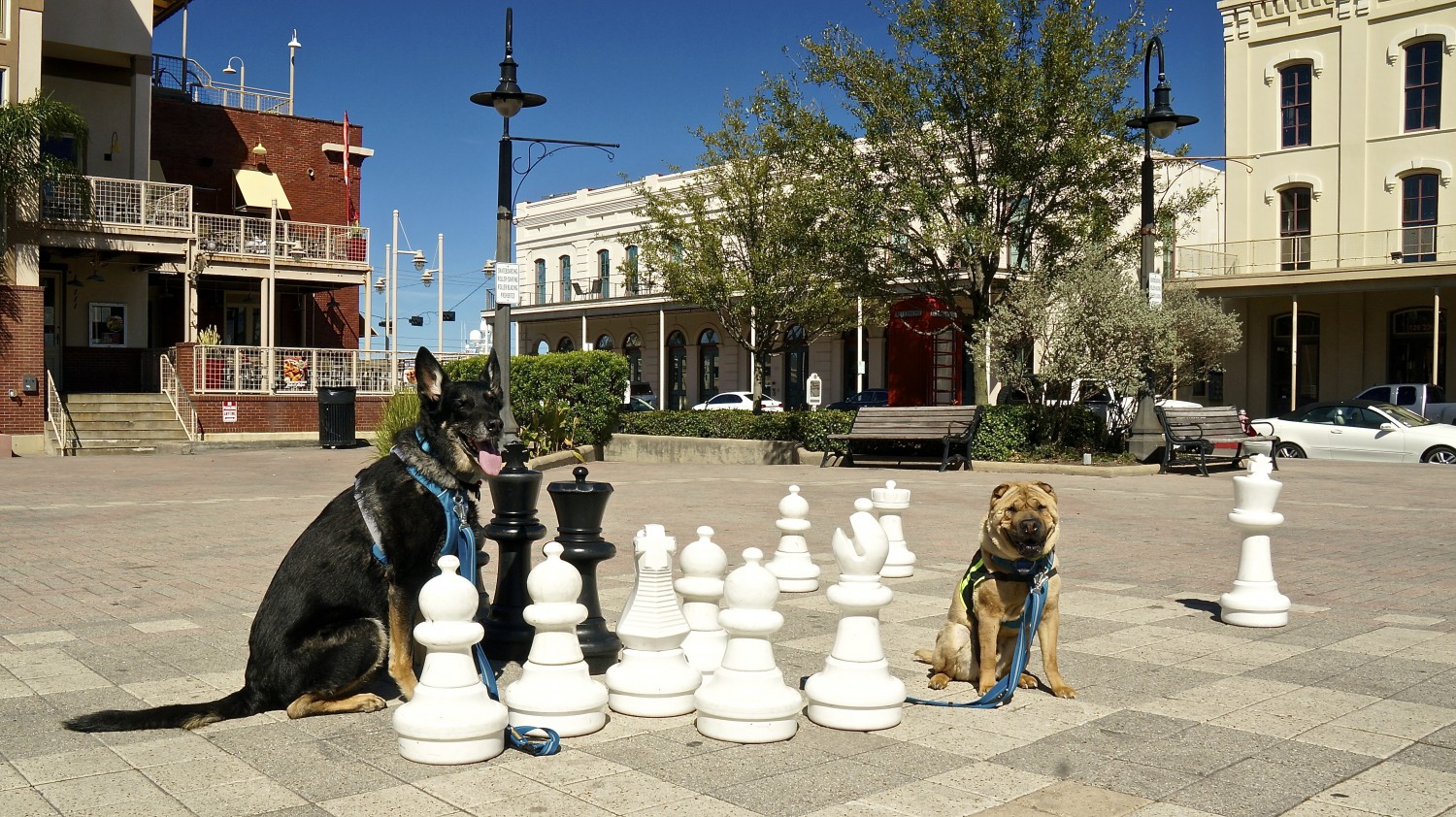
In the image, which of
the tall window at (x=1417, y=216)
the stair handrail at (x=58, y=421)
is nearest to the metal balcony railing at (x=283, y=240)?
the stair handrail at (x=58, y=421)

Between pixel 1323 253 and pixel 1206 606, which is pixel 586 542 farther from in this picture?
pixel 1323 253

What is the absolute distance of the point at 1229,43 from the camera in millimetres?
33594

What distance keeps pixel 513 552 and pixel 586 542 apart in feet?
1.37

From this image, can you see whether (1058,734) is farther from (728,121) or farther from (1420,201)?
(1420,201)

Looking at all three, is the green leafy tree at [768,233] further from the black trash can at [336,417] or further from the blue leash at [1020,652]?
the blue leash at [1020,652]

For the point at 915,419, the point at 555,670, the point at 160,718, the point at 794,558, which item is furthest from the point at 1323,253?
the point at 160,718

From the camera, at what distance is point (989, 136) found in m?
19.9

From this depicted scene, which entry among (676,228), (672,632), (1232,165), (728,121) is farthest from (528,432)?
(1232,165)

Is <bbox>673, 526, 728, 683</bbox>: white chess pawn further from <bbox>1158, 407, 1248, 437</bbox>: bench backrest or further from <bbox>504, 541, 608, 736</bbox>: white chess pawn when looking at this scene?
<bbox>1158, 407, 1248, 437</bbox>: bench backrest

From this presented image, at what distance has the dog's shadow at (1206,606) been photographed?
6.96m

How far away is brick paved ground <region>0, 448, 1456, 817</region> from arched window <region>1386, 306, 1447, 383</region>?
2298cm

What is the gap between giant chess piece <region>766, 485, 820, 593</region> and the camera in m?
7.65

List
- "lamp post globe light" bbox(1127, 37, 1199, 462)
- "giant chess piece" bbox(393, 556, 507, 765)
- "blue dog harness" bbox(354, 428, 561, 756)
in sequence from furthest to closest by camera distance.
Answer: "lamp post globe light" bbox(1127, 37, 1199, 462) < "blue dog harness" bbox(354, 428, 561, 756) < "giant chess piece" bbox(393, 556, 507, 765)

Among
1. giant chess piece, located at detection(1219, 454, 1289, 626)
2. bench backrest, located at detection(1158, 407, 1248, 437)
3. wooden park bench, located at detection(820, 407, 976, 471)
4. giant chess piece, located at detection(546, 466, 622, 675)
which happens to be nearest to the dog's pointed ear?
giant chess piece, located at detection(546, 466, 622, 675)
